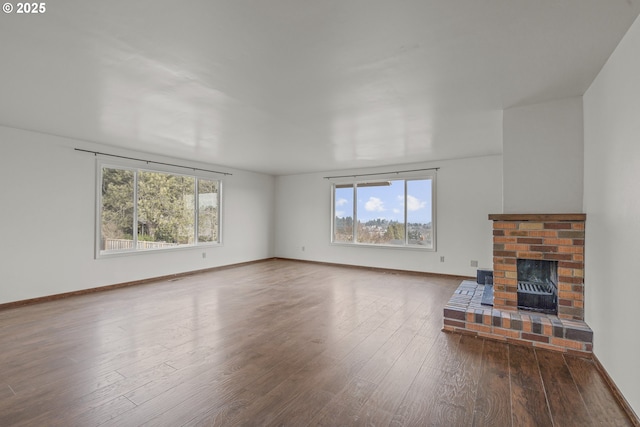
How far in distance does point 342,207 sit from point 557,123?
481 cm

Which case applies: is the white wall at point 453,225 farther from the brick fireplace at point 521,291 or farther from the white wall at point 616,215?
the white wall at point 616,215

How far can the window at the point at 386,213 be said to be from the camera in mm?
6262

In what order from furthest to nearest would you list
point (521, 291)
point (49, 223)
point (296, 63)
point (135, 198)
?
point (135, 198) → point (49, 223) → point (521, 291) → point (296, 63)

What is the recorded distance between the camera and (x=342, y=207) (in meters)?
7.37

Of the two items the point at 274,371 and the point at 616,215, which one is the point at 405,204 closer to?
the point at 616,215

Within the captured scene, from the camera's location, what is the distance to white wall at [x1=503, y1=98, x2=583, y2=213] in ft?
9.39

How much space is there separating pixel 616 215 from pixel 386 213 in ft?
15.5

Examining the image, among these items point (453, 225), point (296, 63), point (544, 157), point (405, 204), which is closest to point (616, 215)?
point (544, 157)

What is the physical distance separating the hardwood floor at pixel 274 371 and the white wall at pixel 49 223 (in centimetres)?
52

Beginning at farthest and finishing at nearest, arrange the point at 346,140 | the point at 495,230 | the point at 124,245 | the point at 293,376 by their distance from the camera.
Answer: the point at 124,245
the point at 346,140
the point at 495,230
the point at 293,376

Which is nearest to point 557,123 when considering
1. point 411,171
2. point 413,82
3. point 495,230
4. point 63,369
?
point 495,230

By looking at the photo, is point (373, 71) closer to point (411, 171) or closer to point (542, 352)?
point (542, 352)

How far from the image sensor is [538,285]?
3.09 meters

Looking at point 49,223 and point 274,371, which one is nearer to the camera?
point 274,371
